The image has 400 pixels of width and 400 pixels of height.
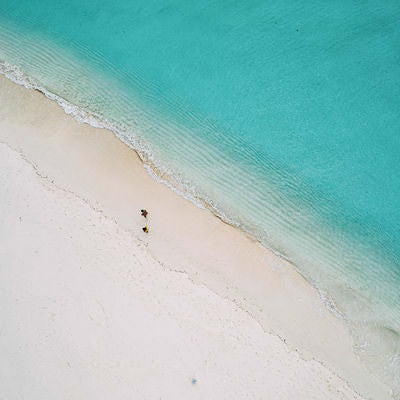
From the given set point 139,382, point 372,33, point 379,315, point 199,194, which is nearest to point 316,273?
point 379,315

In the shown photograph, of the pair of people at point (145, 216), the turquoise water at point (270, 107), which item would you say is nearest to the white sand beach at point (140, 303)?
the pair of people at point (145, 216)

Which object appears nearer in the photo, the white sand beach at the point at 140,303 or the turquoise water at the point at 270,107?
the white sand beach at the point at 140,303

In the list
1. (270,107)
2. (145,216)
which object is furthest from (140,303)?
(270,107)

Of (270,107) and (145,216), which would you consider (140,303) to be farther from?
(270,107)

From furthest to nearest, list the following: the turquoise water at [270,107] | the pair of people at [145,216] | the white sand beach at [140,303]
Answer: the turquoise water at [270,107], the pair of people at [145,216], the white sand beach at [140,303]

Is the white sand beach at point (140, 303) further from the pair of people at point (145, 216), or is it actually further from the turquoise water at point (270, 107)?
the turquoise water at point (270, 107)

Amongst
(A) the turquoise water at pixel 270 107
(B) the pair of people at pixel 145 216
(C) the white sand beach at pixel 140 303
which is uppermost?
(A) the turquoise water at pixel 270 107

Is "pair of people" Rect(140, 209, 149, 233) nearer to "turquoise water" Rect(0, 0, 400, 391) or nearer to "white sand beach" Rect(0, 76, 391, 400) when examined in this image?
"white sand beach" Rect(0, 76, 391, 400)
